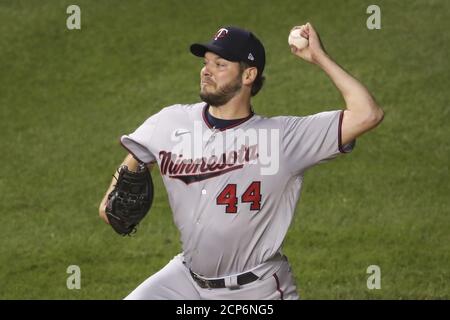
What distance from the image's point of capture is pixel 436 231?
41.5 feet

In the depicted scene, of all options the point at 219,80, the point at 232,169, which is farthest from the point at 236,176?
the point at 219,80

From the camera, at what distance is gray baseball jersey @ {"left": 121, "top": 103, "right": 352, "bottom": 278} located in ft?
Result: 24.0

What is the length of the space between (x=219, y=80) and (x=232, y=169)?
1.87 feet

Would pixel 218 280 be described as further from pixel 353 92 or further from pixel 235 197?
pixel 353 92

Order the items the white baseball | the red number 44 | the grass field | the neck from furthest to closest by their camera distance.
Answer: the grass field → the neck → the red number 44 → the white baseball

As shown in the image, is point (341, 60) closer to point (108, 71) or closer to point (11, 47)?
point (108, 71)

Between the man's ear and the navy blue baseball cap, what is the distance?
32mm

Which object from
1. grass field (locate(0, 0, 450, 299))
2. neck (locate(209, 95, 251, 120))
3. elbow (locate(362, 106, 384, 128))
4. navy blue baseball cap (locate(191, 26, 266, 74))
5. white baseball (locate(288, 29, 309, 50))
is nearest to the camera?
elbow (locate(362, 106, 384, 128))

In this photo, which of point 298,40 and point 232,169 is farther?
point 232,169

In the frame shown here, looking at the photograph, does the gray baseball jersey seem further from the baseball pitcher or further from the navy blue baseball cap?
the navy blue baseball cap

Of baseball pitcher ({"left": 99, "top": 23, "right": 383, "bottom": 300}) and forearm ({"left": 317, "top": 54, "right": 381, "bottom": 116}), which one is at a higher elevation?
forearm ({"left": 317, "top": 54, "right": 381, "bottom": 116})

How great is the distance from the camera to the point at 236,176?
740 centimetres

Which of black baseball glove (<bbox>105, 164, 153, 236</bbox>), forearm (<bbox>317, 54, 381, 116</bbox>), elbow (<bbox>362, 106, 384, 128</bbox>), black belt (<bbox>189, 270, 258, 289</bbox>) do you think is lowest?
black belt (<bbox>189, 270, 258, 289</bbox>)

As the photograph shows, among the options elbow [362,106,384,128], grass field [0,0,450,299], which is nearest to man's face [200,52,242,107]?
elbow [362,106,384,128]
